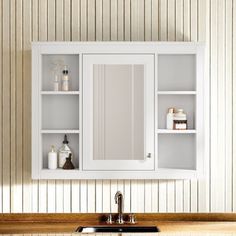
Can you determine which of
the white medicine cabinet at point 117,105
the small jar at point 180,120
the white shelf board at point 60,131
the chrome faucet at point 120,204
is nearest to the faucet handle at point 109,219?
the chrome faucet at point 120,204

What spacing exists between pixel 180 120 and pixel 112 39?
0.69 metres

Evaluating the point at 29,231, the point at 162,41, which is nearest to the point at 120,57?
the point at 162,41

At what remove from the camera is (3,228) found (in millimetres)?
3256

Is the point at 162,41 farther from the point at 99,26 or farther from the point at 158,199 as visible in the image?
the point at 158,199

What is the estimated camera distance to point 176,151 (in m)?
3.39

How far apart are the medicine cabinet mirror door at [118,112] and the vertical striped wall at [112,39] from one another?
23 centimetres

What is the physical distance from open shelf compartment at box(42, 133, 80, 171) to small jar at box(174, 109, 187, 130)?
2.05 ft

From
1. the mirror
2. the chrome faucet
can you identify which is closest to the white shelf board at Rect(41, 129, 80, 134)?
the mirror

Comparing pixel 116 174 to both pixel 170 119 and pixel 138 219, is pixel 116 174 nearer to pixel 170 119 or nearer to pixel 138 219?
pixel 138 219

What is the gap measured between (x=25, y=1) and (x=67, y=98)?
69 cm

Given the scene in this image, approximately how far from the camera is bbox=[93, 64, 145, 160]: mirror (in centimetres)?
332

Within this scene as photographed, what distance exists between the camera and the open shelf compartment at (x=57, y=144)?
3375mm

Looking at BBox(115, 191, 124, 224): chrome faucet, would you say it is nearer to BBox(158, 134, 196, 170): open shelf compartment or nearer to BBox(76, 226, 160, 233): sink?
BBox(76, 226, 160, 233): sink

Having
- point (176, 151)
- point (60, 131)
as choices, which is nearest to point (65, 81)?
point (60, 131)
